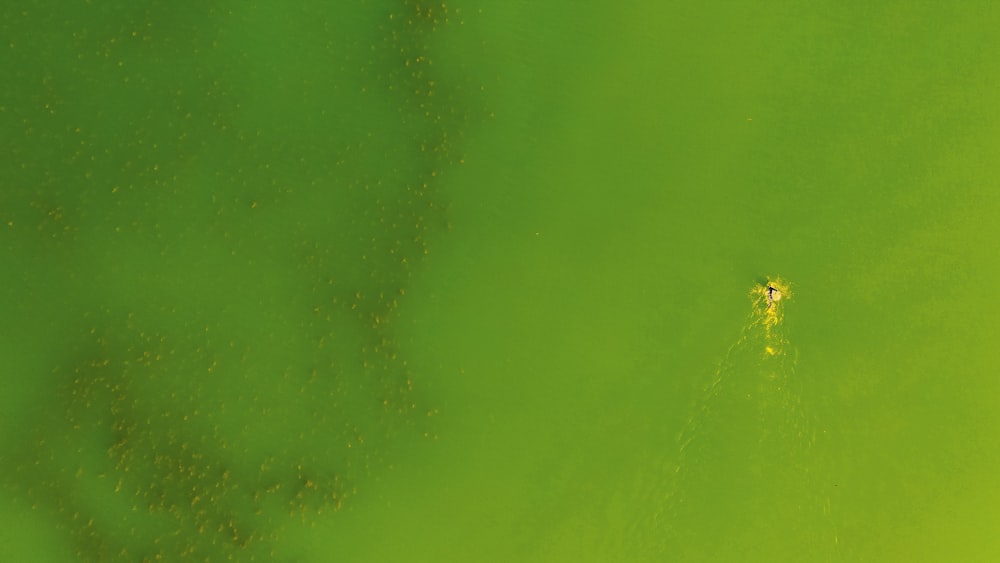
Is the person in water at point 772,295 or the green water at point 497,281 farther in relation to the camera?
the person in water at point 772,295

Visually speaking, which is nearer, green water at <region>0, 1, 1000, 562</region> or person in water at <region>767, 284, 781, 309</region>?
green water at <region>0, 1, 1000, 562</region>

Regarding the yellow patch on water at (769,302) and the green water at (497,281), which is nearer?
the green water at (497,281)

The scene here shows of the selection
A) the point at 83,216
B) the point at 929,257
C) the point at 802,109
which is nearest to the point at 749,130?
the point at 802,109

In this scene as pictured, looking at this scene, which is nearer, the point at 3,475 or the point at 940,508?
the point at 3,475

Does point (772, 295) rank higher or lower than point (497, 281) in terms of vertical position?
higher

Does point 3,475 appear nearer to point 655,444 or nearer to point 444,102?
point 444,102

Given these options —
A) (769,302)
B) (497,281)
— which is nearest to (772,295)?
(769,302)

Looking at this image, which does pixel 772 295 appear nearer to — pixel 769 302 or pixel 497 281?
pixel 769 302

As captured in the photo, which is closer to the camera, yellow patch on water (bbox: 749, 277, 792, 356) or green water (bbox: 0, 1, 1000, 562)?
green water (bbox: 0, 1, 1000, 562)
